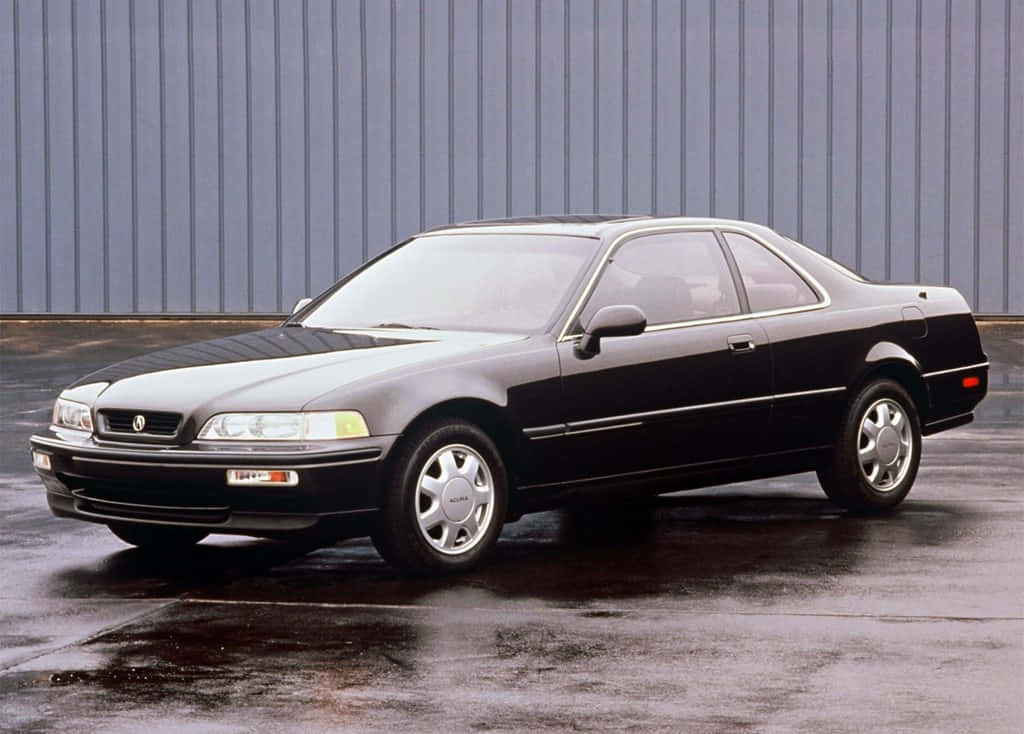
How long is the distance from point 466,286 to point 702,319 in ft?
3.39

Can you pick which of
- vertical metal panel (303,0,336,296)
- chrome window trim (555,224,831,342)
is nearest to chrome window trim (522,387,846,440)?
chrome window trim (555,224,831,342)

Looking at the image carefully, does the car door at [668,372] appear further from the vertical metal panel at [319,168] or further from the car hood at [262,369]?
the vertical metal panel at [319,168]

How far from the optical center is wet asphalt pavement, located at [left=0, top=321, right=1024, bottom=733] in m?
5.46

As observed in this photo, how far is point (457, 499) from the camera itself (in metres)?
7.62

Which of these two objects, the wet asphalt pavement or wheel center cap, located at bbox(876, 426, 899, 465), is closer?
the wet asphalt pavement

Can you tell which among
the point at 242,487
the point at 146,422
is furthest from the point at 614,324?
the point at 146,422

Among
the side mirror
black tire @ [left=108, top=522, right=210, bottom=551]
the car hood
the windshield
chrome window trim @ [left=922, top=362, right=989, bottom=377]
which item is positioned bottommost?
black tire @ [left=108, top=522, right=210, bottom=551]

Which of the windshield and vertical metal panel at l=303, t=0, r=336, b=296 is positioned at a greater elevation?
vertical metal panel at l=303, t=0, r=336, b=296

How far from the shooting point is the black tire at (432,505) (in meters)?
7.45

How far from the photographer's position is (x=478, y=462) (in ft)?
25.3

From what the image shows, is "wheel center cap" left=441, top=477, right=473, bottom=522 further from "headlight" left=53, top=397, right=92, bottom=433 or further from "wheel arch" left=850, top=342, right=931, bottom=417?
"wheel arch" left=850, top=342, right=931, bottom=417

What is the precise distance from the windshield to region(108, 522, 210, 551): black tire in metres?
1.08

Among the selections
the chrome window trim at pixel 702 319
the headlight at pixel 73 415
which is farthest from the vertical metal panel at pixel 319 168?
the headlight at pixel 73 415

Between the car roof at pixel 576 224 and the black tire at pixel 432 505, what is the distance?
1.32 meters
